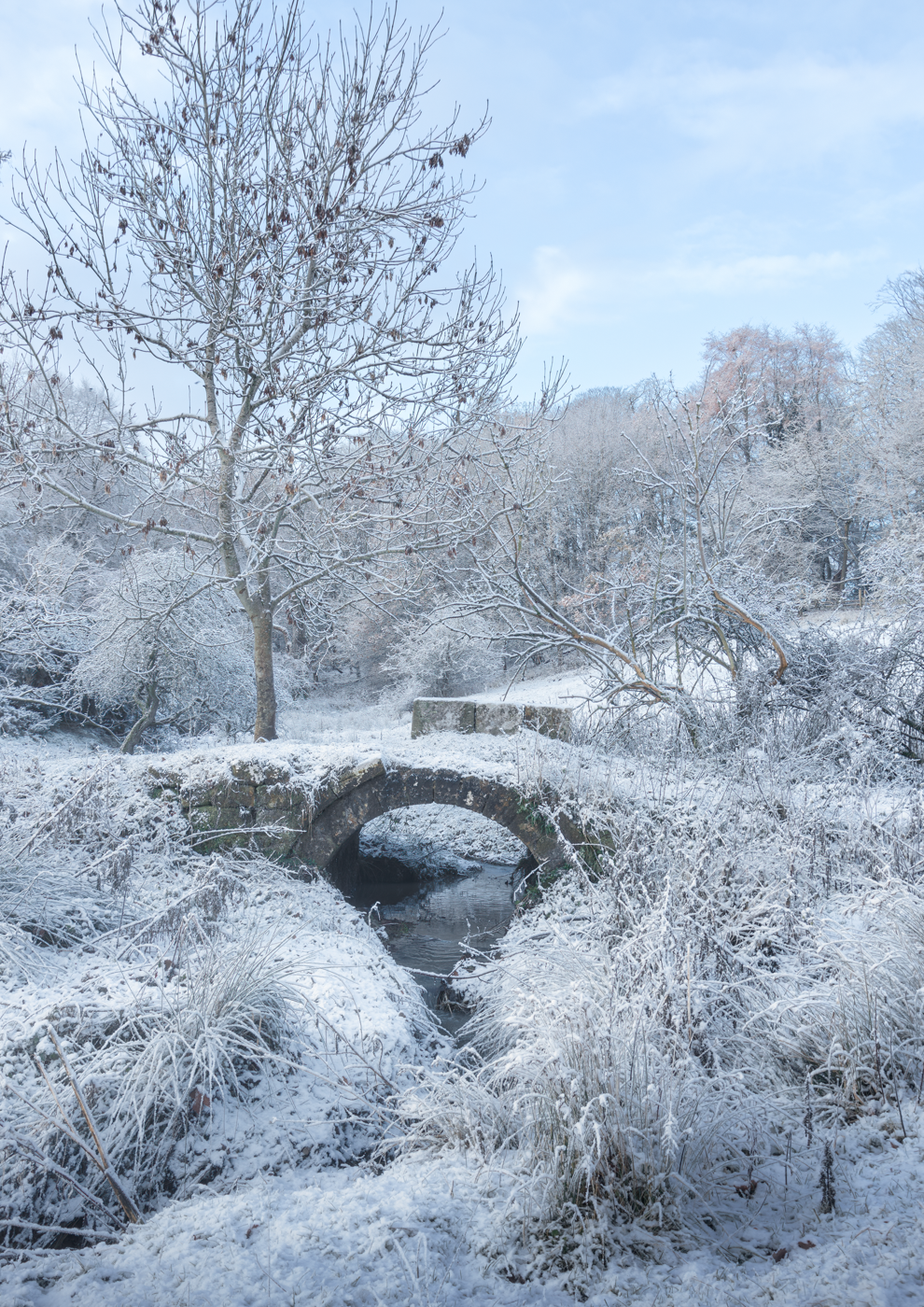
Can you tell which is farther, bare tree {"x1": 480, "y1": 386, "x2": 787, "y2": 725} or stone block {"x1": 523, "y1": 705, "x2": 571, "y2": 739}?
stone block {"x1": 523, "y1": 705, "x2": 571, "y2": 739}

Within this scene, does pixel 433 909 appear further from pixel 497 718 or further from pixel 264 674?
pixel 264 674

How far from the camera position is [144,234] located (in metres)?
6.91

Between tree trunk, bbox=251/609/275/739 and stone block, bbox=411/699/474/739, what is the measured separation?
66.4 inches

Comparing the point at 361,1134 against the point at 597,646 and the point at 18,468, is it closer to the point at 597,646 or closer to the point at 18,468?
the point at 597,646

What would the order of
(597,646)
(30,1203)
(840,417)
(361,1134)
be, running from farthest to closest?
(840,417)
(597,646)
(361,1134)
(30,1203)

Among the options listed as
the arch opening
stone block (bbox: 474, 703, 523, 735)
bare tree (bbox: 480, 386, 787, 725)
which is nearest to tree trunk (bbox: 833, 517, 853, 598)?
bare tree (bbox: 480, 386, 787, 725)

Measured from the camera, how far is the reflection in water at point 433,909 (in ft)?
21.3

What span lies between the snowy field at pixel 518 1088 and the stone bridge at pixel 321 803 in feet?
4.23

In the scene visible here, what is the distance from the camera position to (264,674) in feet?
28.3

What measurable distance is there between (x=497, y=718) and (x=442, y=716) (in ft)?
2.20

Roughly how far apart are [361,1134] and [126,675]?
10.9 m

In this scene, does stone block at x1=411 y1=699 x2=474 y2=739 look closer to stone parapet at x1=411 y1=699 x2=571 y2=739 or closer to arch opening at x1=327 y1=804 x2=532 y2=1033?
stone parapet at x1=411 y1=699 x2=571 y2=739

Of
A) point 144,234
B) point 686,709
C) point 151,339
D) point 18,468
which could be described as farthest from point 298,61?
point 686,709

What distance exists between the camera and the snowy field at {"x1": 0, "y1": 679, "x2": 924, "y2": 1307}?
1950 mm
